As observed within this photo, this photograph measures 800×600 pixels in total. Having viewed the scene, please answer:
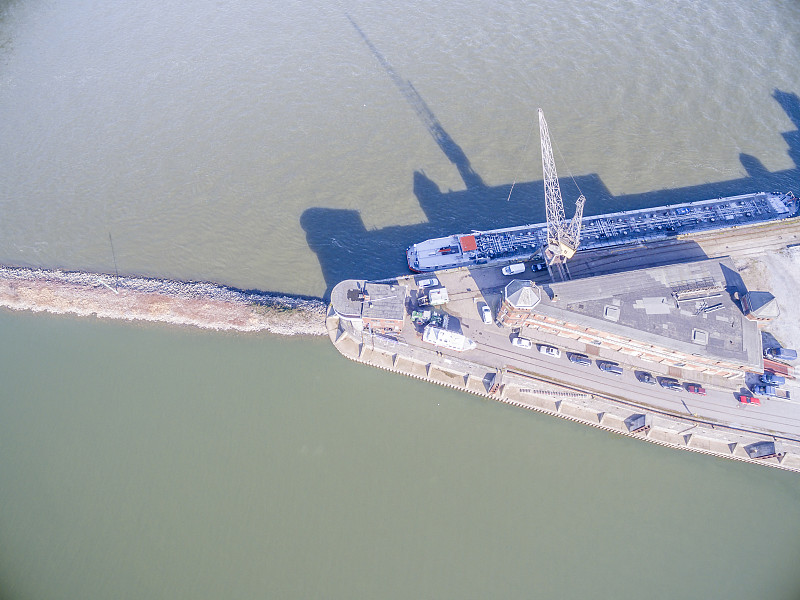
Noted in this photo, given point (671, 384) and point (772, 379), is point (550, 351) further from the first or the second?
point (772, 379)

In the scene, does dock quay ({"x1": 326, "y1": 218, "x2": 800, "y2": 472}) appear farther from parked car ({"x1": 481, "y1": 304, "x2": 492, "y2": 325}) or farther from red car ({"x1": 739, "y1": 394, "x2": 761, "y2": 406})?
red car ({"x1": 739, "y1": 394, "x2": 761, "y2": 406})

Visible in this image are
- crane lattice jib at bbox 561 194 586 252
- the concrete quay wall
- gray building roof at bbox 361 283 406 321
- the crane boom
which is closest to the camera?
the concrete quay wall

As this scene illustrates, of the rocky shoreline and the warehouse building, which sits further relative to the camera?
the rocky shoreline

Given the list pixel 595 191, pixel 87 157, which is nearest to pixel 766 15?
pixel 595 191

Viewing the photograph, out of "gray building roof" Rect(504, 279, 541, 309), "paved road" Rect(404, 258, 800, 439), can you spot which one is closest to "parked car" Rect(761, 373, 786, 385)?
"paved road" Rect(404, 258, 800, 439)

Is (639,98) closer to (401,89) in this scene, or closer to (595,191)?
(595,191)

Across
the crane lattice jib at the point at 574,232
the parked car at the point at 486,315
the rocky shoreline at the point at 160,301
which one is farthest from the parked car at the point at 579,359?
the rocky shoreline at the point at 160,301

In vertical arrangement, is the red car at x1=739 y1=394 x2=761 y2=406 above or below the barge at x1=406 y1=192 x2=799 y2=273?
below
